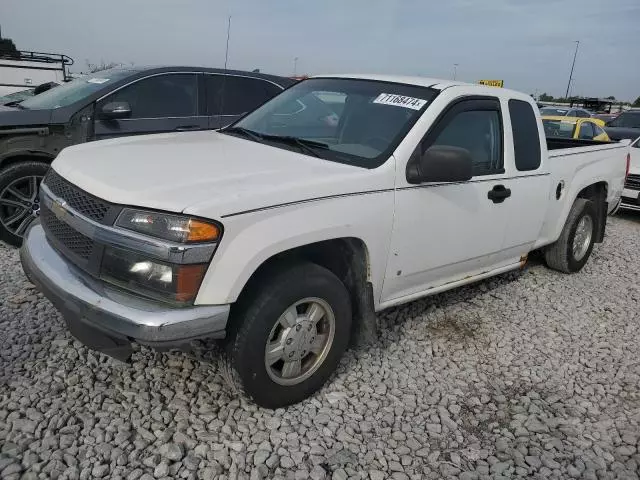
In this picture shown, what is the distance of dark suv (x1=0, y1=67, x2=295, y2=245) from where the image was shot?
493 cm

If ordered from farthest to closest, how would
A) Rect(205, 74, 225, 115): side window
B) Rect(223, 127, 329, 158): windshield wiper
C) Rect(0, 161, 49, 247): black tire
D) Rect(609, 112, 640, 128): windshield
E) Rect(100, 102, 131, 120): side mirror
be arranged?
Rect(609, 112, 640, 128): windshield
Rect(205, 74, 225, 115): side window
Rect(100, 102, 131, 120): side mirror
Rect(0, 161, 49, 247): black tire
Rect(223, 127, 329, 158): windshield wiper

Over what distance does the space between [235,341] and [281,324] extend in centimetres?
30

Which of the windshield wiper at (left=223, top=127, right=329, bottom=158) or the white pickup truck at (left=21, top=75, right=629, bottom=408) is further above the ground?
the windshield wiper at (left=223, top=127, right=329, bottom=158)

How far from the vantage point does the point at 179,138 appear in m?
3.74

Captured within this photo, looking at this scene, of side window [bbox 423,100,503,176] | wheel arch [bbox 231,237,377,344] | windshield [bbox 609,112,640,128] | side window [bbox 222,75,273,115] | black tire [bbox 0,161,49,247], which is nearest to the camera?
wheel arch [bbox 231,237,377,344]

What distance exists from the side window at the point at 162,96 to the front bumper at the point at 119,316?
10.2ft

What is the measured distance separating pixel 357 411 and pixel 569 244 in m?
3.43

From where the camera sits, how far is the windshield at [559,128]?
11172mm

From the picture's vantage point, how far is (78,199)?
2.76m

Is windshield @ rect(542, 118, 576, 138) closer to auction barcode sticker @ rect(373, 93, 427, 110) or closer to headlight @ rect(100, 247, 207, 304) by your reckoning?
auction barcode sticker @ rect(373, 93, 427, 110)

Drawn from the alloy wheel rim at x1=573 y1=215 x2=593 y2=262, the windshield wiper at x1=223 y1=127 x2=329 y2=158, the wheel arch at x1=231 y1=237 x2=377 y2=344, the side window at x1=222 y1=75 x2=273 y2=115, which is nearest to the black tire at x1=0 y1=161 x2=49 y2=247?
the side window at x1=222 y1=75 x2=273 y2=115

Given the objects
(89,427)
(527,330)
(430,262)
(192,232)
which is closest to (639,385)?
(527,330)

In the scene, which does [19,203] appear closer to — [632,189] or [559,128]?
[632,189]

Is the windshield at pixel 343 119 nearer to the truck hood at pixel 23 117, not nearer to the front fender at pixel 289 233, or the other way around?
the front fender at pixel 289 233
